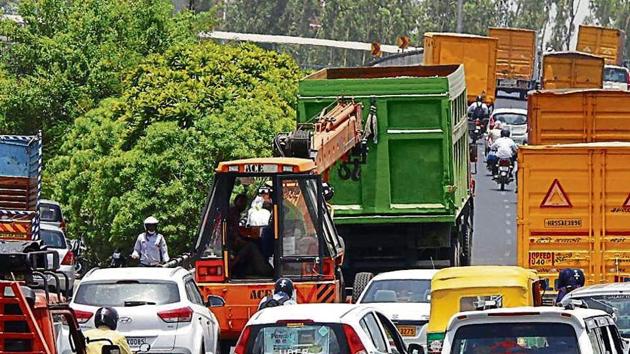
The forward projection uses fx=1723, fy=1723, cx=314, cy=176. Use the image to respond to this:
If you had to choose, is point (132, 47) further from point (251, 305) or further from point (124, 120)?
point (251, 305)

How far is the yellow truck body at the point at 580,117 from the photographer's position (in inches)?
1288

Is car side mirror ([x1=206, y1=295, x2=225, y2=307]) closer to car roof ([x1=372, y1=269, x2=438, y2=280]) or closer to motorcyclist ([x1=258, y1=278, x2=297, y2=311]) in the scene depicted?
motorcyclist ([x1=258, y1=278, x2=297, y2=311])

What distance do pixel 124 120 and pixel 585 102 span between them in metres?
9.31

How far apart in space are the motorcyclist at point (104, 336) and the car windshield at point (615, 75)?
59.4 metres

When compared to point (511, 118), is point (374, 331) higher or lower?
higher

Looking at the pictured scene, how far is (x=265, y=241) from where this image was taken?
22.2 metres

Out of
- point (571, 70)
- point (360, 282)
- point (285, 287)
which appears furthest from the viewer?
point (571, 70)

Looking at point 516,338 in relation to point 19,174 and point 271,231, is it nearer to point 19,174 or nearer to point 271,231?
point 271,231

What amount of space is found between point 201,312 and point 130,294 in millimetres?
869

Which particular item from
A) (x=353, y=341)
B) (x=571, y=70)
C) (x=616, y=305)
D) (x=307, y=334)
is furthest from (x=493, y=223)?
(x=571, y=70)

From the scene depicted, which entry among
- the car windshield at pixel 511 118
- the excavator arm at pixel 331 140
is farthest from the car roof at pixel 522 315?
the car windshield at pixel 511 118

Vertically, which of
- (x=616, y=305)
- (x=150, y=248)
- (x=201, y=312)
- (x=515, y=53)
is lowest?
(x=515, y=53)

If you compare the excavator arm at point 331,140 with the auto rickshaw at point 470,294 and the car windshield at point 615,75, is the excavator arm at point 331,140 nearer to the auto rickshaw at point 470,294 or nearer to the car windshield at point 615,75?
the auto rickshaw at point 470,294

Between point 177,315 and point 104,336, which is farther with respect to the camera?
point 177,315
